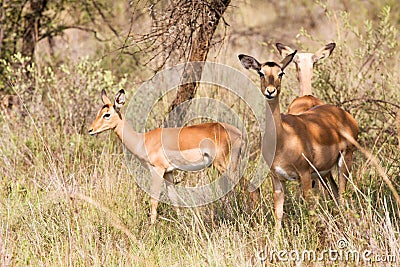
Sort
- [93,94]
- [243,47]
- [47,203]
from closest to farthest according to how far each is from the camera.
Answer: [47,203] < [93,94] < [243,47]

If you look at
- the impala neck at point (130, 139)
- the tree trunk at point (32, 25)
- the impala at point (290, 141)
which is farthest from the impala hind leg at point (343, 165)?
the tree trunk at point (32, 25)

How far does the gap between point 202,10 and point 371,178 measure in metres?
1.94

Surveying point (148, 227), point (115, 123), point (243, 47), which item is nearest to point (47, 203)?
point (148, 227)

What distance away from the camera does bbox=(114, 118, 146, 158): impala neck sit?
6.18m

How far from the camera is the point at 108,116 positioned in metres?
6.05

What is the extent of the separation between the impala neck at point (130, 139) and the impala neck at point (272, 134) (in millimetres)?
1610

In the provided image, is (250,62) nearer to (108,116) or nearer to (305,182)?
(305,182)

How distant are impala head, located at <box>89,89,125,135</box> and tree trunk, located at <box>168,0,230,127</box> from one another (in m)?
0.61

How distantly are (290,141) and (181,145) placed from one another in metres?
1.35

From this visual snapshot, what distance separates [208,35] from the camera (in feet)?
19.8

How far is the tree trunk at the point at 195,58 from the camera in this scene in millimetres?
5797

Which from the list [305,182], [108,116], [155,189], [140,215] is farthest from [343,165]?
[108,116]

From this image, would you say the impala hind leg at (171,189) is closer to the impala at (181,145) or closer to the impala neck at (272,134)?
the impala at (181,145)

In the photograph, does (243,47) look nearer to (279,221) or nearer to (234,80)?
(234,80)
